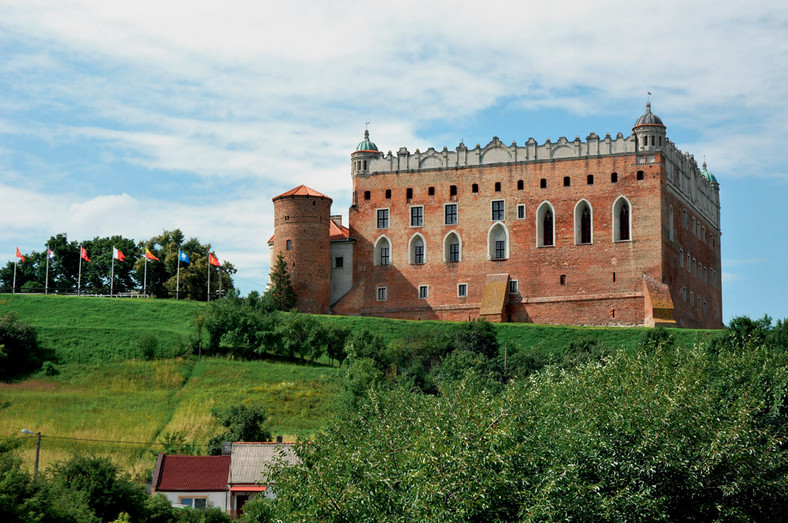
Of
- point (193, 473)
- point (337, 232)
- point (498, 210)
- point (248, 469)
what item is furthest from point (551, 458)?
point (337, 232)

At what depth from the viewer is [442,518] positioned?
77.4 feet

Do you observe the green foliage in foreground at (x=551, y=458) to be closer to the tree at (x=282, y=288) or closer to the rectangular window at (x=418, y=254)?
the tree at (x=282, y=288)

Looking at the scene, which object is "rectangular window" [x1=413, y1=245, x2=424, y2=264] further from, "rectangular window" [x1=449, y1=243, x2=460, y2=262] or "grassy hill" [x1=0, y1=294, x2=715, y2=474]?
"grassy hill" [x1=0, y1=294, x2=715, y2=474]

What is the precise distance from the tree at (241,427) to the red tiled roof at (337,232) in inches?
947

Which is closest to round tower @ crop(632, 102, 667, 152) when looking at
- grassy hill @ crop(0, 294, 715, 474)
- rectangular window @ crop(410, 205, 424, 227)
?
grassy hill @ crop(0, 294, 715, 474)

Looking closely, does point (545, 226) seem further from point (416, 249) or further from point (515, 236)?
point (416, 249)

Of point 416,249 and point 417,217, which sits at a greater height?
point 417,217

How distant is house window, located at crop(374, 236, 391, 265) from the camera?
224 feet

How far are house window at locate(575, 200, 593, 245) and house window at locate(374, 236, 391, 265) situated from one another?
37.6ft

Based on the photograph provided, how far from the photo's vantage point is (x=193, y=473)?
39344 millimetres

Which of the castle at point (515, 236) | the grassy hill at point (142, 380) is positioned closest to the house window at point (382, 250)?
the castle at point (515, 236)

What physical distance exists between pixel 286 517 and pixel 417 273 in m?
41.7

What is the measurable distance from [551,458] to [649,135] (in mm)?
40141

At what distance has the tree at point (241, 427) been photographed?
4397 centimetres
